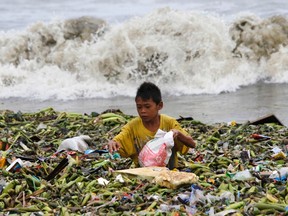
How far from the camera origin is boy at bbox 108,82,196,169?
591cm

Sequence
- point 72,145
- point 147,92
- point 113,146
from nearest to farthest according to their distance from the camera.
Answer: point 113,146, point 147,92, point 72,145

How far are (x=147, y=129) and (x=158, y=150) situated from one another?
0.32 m

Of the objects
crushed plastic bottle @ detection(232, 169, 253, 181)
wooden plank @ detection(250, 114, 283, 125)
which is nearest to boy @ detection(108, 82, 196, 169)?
crushed plastic bottle @ detection(232, 169, 253, 181)

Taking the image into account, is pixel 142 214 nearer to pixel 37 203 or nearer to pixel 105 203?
pixel 105 203

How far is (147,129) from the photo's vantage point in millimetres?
6090

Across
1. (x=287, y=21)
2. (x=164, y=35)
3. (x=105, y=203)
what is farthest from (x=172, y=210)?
(x=287, y=21)

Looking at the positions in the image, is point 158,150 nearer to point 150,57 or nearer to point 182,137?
point 182,137

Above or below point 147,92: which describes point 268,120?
below

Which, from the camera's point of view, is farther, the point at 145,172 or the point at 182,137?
the point at 182,137

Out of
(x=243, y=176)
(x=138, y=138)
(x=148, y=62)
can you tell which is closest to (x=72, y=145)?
(x=138, y=138)

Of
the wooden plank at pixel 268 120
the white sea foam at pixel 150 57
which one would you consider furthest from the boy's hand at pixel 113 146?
the white sea foam at pixel 150 57

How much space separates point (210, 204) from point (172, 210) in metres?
0.32

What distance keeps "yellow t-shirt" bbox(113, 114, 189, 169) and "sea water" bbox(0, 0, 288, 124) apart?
693cm

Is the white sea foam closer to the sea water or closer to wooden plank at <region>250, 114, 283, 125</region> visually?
the sea water
